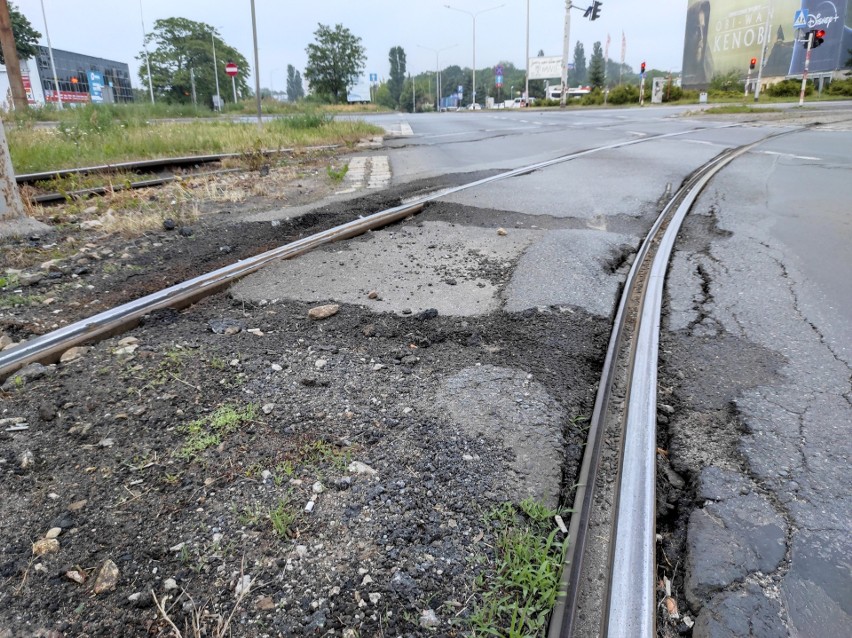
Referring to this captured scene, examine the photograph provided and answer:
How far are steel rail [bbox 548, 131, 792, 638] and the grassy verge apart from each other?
8.96m

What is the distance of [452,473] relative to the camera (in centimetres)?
203

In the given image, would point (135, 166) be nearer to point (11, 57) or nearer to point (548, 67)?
point (11, 57)

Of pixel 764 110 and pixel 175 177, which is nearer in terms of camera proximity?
pixel 175 177

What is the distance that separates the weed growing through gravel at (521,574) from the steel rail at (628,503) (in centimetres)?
4

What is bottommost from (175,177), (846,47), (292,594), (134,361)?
(292,594)

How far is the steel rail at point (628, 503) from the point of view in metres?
1.52

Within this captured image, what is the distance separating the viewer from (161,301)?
3.64 m

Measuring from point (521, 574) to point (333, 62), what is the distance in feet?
223

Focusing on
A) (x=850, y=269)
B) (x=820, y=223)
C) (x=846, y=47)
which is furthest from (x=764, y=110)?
(x=846, y=47)

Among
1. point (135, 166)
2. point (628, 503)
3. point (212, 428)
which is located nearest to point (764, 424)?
point (628, 503)

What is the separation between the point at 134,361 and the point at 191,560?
1.45 meters

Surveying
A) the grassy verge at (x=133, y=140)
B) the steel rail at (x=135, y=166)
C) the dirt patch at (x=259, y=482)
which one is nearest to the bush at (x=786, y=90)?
the grassy verge at (x=133, y=140)

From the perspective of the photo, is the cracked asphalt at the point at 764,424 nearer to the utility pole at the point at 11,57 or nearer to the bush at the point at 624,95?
the utility pole at the point at 11,57

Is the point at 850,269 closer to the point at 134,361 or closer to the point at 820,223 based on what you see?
the point at 820,223
